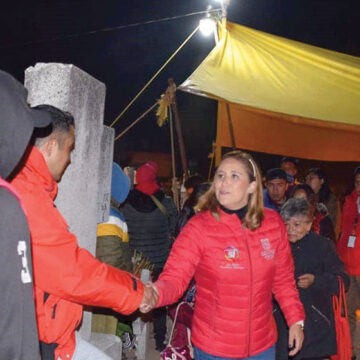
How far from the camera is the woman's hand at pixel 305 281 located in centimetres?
375

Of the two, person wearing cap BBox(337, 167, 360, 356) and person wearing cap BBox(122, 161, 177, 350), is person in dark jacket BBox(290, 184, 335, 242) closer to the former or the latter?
person wearing cap BBox(337, 167, 360, 356)

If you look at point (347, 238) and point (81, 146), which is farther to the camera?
point (347, 238)

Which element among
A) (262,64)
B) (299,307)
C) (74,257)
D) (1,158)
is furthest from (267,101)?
(1,158)

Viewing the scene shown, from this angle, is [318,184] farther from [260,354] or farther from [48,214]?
[48,214]

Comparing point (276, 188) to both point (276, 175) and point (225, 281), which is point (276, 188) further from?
point (225, 281)

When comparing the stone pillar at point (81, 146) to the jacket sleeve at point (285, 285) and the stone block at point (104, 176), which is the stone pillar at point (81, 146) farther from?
the jacket sleeve at point (285, 285)

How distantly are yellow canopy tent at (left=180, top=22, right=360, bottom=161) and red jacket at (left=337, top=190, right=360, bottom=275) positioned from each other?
112 cm

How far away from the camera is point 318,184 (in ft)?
21.5

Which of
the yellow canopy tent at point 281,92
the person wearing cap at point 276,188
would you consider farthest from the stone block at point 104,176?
the person wearing cap at point 276,188

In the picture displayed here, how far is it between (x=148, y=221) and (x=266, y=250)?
3157 millimetres

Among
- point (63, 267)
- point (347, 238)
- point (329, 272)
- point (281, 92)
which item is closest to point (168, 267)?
point (63, 267)

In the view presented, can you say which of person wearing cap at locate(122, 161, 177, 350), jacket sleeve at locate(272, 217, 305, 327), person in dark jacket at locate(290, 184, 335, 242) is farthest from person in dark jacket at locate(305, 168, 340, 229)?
jacket sleeve at locate(272, 217, 305, 327)

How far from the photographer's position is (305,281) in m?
3.75

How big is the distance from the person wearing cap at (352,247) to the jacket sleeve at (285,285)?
329 cm
